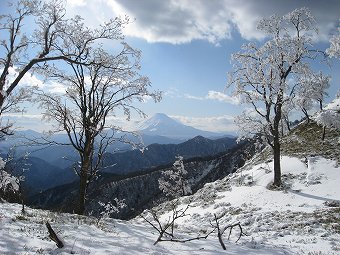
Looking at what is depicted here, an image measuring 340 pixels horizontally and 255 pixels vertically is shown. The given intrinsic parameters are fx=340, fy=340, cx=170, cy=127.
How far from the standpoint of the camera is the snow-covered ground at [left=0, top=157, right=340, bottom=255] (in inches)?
425

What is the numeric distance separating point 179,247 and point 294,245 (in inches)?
195

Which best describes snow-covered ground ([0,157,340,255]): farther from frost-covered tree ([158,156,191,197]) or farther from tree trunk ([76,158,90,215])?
frost-covered tree ([158,156,191,197])

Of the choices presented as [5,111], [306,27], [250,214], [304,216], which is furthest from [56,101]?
[306,27]

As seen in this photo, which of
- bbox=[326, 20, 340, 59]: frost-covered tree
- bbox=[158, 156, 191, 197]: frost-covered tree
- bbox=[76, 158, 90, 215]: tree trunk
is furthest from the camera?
bbox=[158, 156, 191, 197]: frost-covered tree

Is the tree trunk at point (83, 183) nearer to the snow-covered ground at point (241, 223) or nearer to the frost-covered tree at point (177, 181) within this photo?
the snow-covered ground at point (241, 223)

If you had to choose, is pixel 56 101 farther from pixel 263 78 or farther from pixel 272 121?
pixel 272 121

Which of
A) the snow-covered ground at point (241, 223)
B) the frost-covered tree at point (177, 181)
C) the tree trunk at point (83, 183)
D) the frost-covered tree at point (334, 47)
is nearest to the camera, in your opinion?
the snow-covered ground at point (241, 223)

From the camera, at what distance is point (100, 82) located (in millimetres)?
19938

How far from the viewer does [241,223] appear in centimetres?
1973

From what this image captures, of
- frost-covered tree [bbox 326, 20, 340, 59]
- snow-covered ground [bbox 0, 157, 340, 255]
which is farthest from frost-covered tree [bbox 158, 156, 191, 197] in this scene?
frost-covered tree [bbox 326, 20, 340, 59]

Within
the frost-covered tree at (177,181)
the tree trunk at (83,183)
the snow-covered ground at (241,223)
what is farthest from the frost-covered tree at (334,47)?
the frost-covered tree at (177,181)

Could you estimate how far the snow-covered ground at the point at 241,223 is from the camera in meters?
10.8

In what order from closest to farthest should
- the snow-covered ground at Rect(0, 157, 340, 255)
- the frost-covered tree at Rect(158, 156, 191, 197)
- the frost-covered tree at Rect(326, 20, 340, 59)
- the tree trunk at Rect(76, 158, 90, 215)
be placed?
the snow-covered ground at Rect(0, 157, 340, 255) → the tree trunk at Rect(76, 158, 90, 215) → the frost-covered tree at Rect(326, 20, 340, 59) → the frost-covered tree at Rect(158, 156, 191, 197)

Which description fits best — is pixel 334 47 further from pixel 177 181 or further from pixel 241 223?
pixel 177 181
